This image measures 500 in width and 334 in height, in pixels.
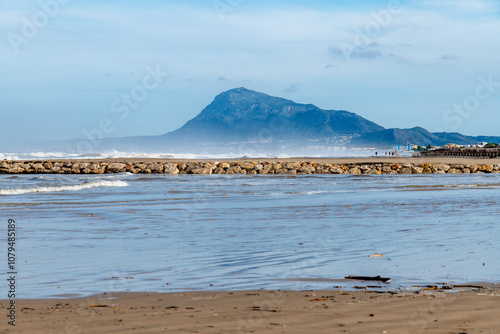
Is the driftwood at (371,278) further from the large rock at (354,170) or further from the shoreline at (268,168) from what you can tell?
the large rock at (354,170)

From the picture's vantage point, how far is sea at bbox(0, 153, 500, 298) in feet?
22.6

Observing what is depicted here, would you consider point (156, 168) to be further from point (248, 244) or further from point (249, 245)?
point (249, 245)

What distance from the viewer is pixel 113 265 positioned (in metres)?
7.93

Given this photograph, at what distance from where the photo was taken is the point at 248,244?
31.7 feet

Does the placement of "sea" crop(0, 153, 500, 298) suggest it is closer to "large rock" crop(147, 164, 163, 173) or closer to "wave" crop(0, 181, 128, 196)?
"wave" crop(0, 181, 128, 196)

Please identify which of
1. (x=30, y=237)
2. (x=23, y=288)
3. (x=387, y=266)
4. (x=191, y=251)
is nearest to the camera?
(x=23, y=288)

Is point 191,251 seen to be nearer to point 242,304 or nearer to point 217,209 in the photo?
point 242,304

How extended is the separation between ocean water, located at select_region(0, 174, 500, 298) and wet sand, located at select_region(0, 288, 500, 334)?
1.59 ft

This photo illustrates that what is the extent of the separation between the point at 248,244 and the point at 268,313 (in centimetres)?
432

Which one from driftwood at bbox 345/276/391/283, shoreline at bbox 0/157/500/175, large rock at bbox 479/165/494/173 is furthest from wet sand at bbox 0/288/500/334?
large rock at bbox 479/165/494/173

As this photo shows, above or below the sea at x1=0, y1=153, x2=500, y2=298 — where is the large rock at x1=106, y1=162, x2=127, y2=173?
above

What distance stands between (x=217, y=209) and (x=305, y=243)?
6.67m

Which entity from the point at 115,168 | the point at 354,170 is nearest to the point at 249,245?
the point at 354,170

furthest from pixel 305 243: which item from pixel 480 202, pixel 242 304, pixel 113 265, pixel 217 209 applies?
pixel 480 202
